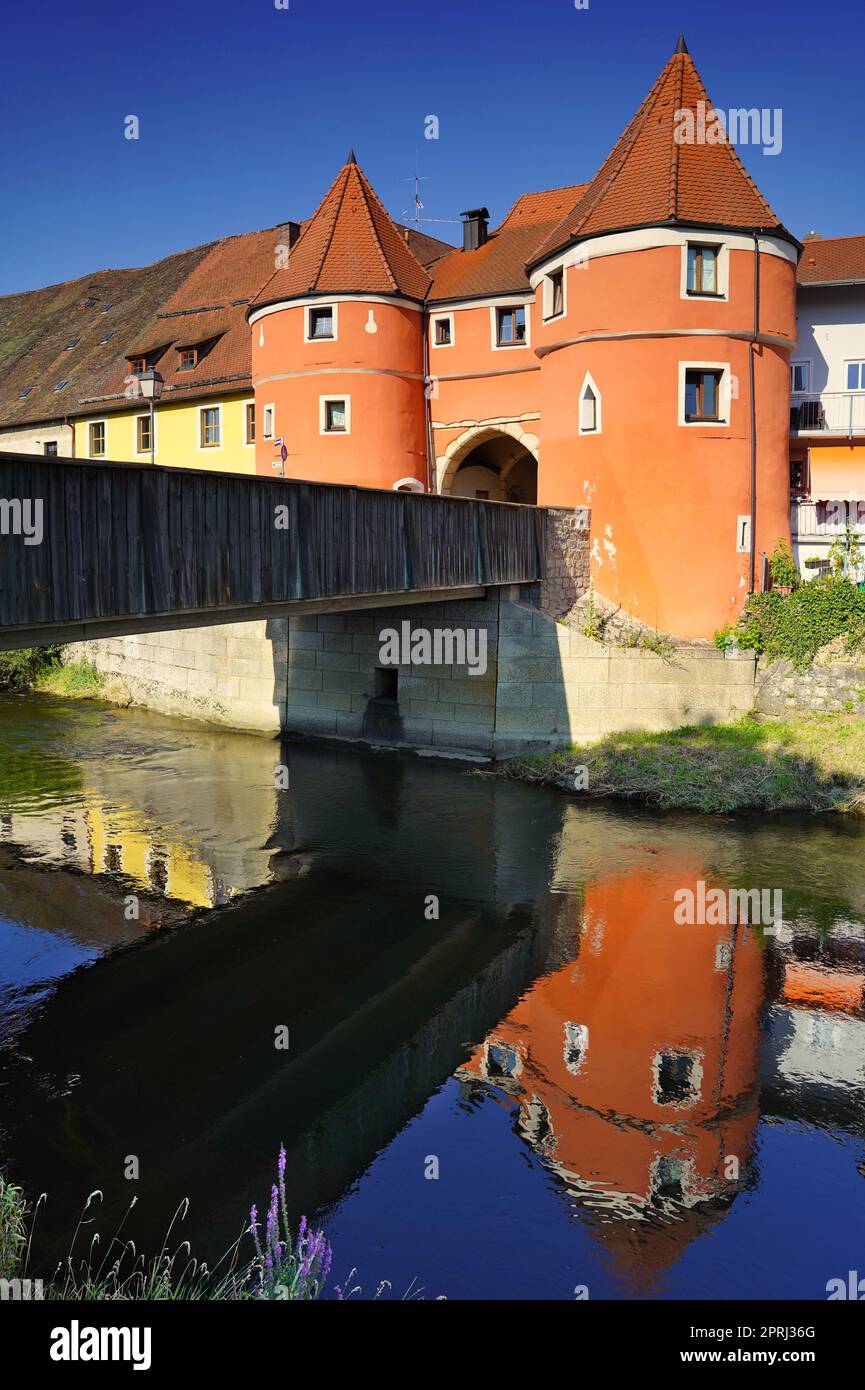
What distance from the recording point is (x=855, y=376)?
25.2m

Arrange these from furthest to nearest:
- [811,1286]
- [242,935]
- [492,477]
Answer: [492,477]
[242,935]
[811,1286]

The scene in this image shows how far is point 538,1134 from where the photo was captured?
8945 mm

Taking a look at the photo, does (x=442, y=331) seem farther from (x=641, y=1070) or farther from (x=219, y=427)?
(x=641, y=1070)

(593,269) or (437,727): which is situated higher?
(593,269)

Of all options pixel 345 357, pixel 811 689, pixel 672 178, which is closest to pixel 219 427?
pixel 345 357

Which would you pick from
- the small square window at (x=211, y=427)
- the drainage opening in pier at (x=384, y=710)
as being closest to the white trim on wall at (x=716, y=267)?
the drainage opening in pier at (x=384, y=710)

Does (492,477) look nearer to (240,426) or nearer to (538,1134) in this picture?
(240,426)

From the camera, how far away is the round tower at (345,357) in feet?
84.5

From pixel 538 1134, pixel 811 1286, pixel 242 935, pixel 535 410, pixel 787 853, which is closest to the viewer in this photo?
pixel 811 1286

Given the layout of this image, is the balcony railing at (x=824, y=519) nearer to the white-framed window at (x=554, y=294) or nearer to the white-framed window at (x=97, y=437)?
the white-framed window at (x=554, y=294)

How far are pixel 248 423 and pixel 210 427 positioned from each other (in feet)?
6.17

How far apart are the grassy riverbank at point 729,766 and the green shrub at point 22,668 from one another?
54.9ft
